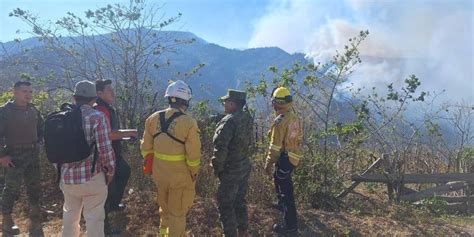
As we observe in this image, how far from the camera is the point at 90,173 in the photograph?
176 inches

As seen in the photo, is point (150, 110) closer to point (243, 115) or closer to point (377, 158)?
point (243, 115)

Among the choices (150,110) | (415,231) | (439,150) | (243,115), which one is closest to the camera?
(243,115)

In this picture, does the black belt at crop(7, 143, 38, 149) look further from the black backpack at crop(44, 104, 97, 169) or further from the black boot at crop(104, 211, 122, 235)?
the black backpack at crop(44, 104, 97, 169)

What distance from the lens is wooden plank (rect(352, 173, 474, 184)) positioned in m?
8.95

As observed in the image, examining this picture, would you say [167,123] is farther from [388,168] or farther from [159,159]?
[388,168]

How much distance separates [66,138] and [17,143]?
95.5 inches

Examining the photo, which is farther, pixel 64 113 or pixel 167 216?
pixel 167 216

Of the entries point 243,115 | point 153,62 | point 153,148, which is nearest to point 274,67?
point 153,62

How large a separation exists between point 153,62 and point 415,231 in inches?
235

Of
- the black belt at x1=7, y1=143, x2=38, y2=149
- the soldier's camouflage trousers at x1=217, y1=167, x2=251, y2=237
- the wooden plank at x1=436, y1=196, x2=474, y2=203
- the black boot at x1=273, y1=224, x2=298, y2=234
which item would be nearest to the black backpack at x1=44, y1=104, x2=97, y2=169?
the soldier's camouflage trousers at x1=217, y1=167, x2=251, y2=237

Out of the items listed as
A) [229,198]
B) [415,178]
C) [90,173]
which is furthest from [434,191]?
[90,173]

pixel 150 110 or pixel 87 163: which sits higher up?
pixel 150 110

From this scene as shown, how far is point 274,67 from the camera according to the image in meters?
9.21

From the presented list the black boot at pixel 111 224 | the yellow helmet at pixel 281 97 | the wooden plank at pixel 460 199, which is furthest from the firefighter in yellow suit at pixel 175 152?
the wooden plank at pixel 460 199
